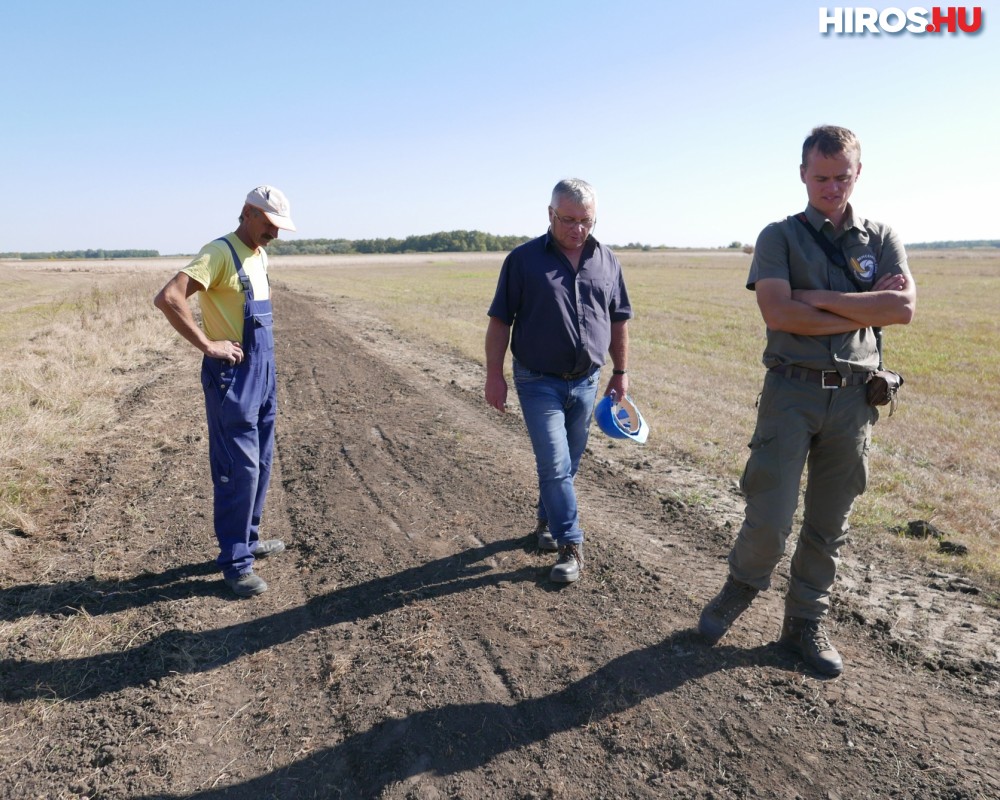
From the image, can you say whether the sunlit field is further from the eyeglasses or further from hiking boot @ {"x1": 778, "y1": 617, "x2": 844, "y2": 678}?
the eyeglasses

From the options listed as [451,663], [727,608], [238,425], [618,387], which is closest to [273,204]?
[238,425]

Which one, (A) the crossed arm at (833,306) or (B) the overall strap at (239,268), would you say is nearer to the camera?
(A) the crossed arm at (833,306)

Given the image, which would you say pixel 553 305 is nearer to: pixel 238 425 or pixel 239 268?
pixel 239 268

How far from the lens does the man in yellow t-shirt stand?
3814 mm

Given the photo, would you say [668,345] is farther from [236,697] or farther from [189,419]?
[236,697]

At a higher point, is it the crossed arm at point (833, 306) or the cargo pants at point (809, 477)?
the crossed arm at point (833, 306)

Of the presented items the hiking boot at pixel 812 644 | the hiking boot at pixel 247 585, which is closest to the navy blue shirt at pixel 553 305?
the hiking boot at pixel 812 644

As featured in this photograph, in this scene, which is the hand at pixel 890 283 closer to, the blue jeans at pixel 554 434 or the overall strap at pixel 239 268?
the blue jeans at pixel 554 434

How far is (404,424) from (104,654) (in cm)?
444

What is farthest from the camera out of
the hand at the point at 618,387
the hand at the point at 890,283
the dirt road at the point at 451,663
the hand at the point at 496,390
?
the hand at the point at 618,387

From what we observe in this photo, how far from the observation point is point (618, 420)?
4.61 m

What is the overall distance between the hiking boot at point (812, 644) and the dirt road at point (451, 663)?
0.08 metres

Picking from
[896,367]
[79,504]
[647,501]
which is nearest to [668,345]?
[896,367]

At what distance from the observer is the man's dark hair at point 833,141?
2.96 m
